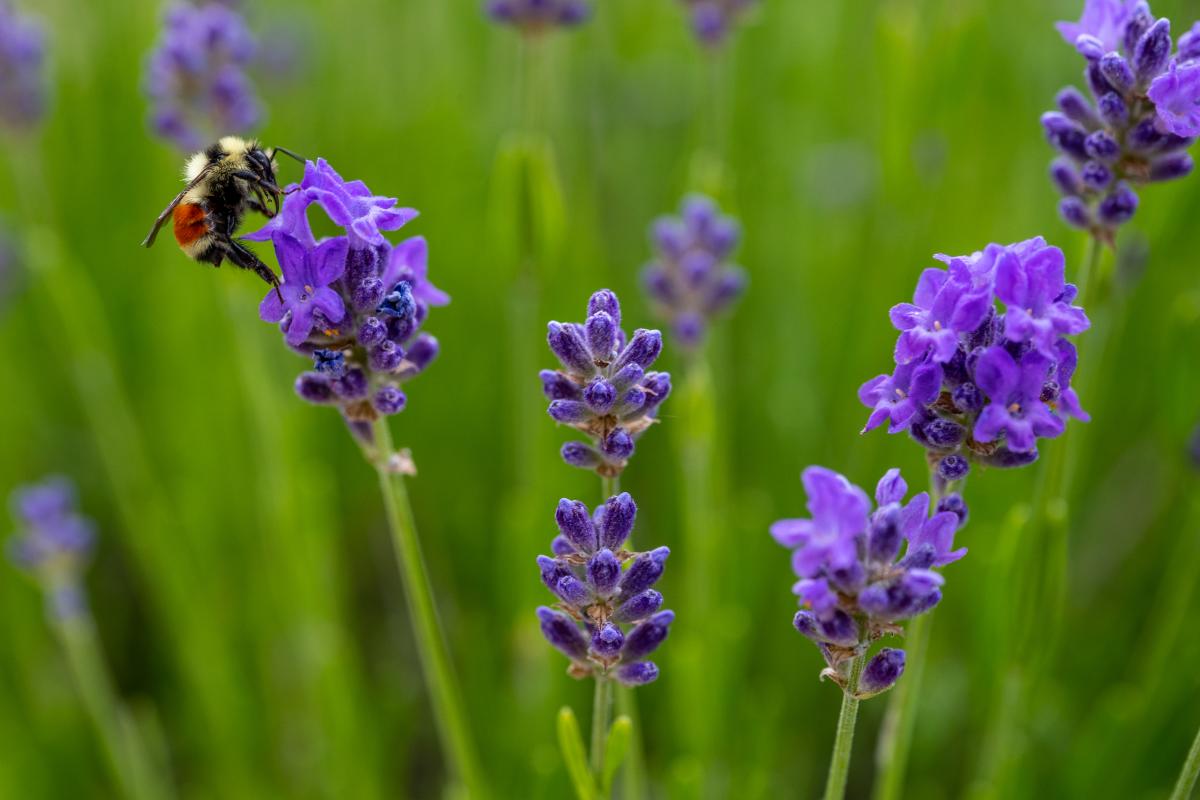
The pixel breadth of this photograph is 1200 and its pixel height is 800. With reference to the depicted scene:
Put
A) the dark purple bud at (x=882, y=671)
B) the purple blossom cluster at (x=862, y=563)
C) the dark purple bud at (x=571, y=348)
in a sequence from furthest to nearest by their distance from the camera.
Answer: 1. the dark purple bud at (x=571, y=348)
2. the dark purple bud at (x=882, y=671)
3. the purple blossom cluster at (x=862, y=563)

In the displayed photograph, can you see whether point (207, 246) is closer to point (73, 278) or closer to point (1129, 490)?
point (73, 278)

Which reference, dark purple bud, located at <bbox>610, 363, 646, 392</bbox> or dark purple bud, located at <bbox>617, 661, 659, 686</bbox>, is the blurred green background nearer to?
dark purple bud, located at <bbox>617, 661, 659, 686</bbox>

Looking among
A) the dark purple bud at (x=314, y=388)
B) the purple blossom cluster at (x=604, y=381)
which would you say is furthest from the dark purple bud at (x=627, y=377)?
the dark purple bud at (x=314, y=388)

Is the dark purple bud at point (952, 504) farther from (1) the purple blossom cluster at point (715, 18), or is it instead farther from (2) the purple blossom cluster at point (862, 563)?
(1) the purple blossom cluster at point (715, 18)

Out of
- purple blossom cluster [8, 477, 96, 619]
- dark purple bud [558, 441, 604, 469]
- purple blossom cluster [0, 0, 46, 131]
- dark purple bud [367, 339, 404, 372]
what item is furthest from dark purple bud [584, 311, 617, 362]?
purple blossom cluster [0, 0, 46, 131]

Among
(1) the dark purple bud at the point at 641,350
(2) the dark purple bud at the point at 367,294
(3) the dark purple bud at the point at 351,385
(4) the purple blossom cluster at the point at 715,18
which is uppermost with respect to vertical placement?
(4) the purple blossom cluster at the point at 715,18

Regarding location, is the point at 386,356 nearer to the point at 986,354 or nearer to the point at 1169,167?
the point at 986,354

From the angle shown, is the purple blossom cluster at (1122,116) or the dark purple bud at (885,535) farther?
the purple blossom cluster at (1122,116)
